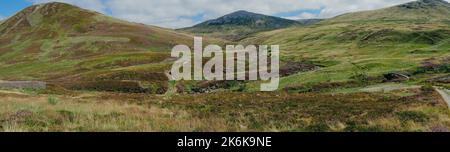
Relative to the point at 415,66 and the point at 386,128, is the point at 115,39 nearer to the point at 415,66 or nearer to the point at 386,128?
the point at 415,66

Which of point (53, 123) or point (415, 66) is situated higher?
point (415, 66)

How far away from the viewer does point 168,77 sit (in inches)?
4129

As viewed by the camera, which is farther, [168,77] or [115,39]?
[115,39]

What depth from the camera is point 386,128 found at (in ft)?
55.7

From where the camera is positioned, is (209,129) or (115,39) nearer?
(209,129)
